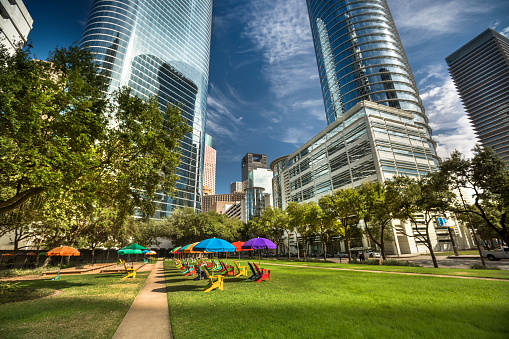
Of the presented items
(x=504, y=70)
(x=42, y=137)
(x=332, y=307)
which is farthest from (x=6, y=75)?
(x=504, y=70)

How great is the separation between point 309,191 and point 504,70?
172436 millimetres

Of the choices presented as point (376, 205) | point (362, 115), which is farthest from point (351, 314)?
point (362, 115)

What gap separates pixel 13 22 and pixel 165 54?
7942 centimetres

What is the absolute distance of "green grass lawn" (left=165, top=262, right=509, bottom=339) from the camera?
488 cm

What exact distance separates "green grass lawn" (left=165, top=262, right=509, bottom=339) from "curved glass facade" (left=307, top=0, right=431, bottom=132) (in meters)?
79.5

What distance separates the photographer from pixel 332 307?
7.02 meters

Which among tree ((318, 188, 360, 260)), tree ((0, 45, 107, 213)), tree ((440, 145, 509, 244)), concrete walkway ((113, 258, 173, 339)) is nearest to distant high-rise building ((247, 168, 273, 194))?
tree ((318, 188, 360, 260))

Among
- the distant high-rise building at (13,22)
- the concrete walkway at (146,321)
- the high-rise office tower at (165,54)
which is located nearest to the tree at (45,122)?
the concrete walkway at (146,321)

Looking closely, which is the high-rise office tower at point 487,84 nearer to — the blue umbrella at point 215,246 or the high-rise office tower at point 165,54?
the high-rise office tower at point 165,54

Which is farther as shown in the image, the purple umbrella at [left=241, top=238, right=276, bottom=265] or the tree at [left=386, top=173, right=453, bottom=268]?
the tree at [left=386, top=173, right=453, bottom=268]

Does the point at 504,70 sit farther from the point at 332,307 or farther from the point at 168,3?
the point at 332,307

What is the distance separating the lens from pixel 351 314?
6230mm

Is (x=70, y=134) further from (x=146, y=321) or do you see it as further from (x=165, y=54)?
(x=165, y=54)

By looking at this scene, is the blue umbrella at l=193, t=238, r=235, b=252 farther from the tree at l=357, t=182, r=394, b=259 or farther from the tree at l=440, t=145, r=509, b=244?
the tree at l=357, t=182, r=394, b=259
